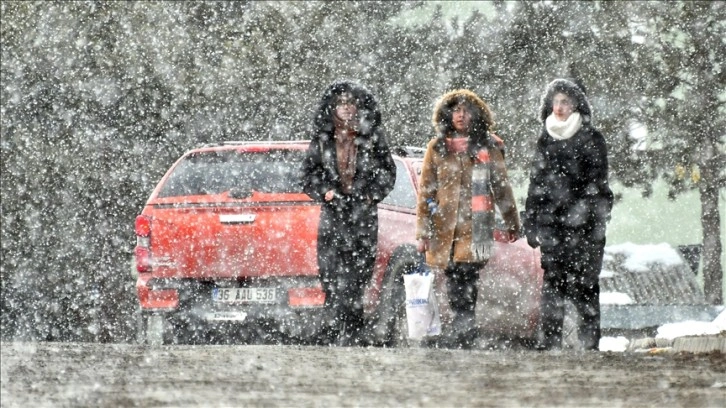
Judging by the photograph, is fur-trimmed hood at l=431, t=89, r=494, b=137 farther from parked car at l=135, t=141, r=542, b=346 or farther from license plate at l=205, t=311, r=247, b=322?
license plate at l=205, t=311, r=247, b=322

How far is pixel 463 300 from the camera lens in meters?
9.00

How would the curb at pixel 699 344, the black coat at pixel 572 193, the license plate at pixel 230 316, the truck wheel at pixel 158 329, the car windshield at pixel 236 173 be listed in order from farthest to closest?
the truck wheel at pixel 158 329
the car windshield at pixel 236 173
the license plate at pixel 230 316
the black coat at pixel 572 193
the curb at pixel 699 344

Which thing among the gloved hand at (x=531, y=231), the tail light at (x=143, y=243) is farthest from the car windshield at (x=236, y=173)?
the gloved hand at (x=531, y=231)

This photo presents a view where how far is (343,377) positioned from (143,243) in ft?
14.1

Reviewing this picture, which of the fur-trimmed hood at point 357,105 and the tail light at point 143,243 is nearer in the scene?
the fur-trimmed hood at point 357,105

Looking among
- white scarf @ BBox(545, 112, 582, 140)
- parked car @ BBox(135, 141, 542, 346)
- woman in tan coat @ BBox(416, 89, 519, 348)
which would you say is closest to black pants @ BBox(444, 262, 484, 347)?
woman in tan coat @ BBox(416, 89, 519, 348)

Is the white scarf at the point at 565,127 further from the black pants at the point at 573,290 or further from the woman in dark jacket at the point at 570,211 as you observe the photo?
the black pants at the point at 573,290

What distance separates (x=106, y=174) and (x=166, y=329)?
794 cm

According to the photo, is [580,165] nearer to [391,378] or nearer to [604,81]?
[391,378]

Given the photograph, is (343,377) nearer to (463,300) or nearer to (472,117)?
(463,300)

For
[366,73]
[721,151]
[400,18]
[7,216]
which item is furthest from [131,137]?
[721,151]

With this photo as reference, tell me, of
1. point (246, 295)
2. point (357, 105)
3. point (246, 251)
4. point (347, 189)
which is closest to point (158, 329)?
point (246, 295)

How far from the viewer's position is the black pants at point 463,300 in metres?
8.98

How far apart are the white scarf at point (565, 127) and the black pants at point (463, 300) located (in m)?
0.94
